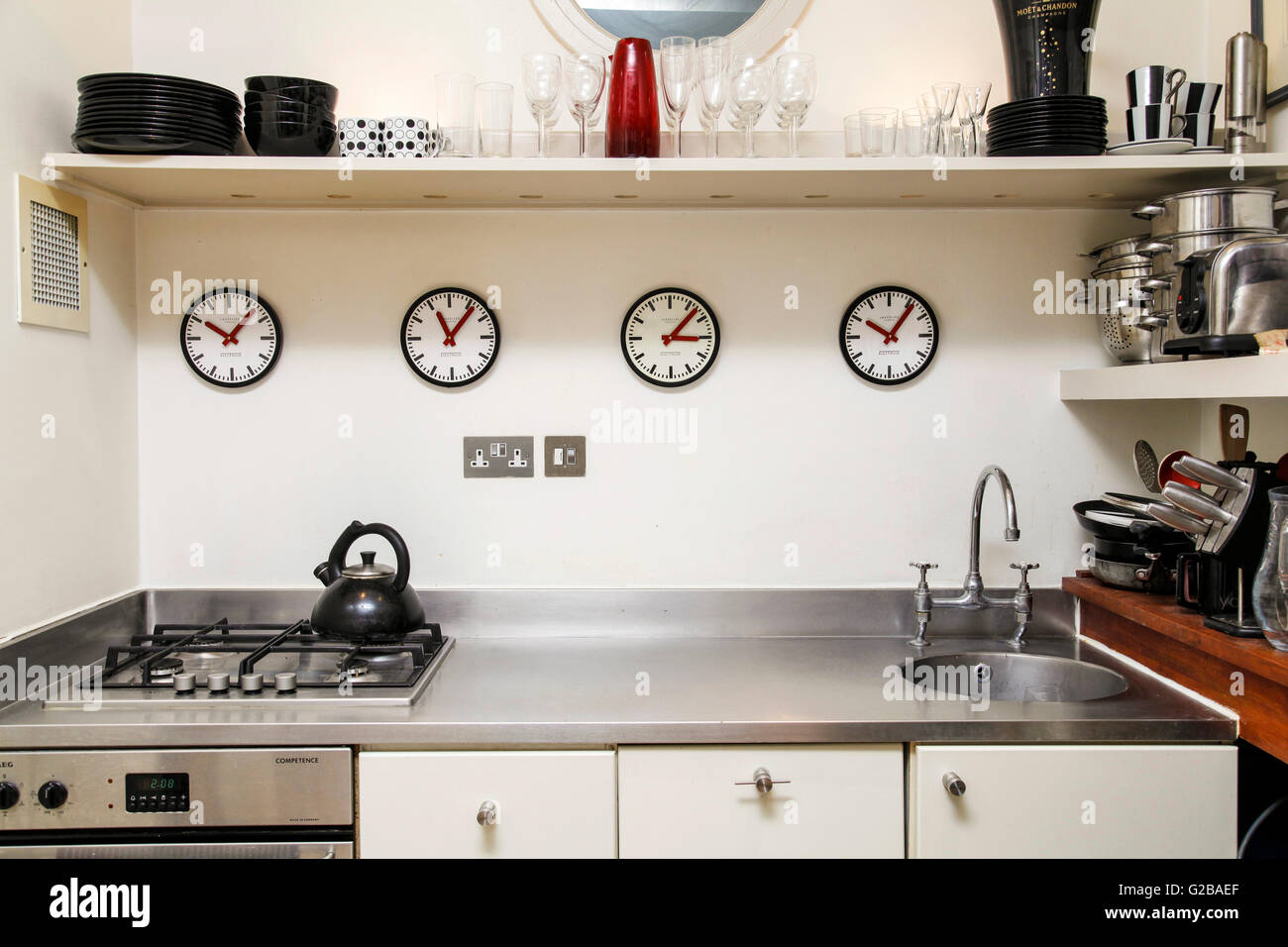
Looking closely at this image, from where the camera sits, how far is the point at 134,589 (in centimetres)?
215

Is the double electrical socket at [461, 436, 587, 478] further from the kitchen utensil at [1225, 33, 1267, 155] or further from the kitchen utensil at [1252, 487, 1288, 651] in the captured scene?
the kitchen utensil at [1225, 33, 1267, 155]

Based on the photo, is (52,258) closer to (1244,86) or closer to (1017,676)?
(1017,676)

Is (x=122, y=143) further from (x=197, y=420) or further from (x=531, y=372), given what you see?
(x=531, y=372)

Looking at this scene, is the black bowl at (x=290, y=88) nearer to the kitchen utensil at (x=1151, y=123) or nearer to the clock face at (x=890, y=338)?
the clock face at (x=890, y=338)

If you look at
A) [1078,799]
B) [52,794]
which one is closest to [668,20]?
[1078,799]

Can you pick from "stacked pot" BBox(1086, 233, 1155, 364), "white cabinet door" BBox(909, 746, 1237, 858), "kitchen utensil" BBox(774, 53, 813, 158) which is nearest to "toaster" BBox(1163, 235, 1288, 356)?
"stacked pot" BBox(1086, 233, 1155, 364)

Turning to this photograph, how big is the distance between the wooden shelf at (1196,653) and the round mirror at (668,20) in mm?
1485

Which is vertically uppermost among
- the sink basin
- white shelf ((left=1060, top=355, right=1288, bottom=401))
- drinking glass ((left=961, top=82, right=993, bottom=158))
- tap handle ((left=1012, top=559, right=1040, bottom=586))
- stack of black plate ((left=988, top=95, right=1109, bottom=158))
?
drinking glass ((left=961, top=82, right=993, bottom=158))

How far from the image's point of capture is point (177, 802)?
1.57 meters

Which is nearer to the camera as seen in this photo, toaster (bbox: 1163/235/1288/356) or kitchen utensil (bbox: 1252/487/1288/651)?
kitchen utensil (bbox: 1252/487/1288/651)

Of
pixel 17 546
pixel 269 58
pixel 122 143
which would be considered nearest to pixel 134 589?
pixel 17 546

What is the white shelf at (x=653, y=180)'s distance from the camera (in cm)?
179

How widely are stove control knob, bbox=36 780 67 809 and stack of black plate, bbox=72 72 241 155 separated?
118 cm

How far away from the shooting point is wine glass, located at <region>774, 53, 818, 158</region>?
1858mm
